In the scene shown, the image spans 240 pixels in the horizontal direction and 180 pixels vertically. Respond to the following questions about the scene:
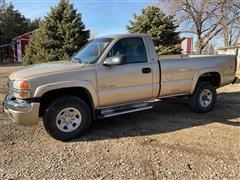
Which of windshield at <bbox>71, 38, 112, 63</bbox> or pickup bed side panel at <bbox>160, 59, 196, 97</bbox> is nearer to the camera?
windshield at <bbox>71, 38, 112, 63</bbox>

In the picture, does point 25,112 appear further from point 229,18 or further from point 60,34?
point 229,18

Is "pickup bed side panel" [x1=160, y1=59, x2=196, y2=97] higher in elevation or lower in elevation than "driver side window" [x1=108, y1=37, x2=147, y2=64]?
lower

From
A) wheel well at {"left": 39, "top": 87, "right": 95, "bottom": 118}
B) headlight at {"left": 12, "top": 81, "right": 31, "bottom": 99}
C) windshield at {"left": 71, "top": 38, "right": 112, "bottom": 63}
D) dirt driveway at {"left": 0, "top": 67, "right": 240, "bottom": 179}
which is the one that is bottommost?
dirt driveway at {"left": 0, "top": 67, "right": 240, "bottom": 179}

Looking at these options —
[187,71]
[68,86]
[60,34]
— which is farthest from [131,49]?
[60,34]

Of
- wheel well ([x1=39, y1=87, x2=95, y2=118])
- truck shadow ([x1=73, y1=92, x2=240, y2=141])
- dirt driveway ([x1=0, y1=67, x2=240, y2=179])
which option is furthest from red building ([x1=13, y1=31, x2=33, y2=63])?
wheel well ([x1=39, y1=87, x2=95, y2=118])

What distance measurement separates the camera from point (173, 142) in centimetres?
515

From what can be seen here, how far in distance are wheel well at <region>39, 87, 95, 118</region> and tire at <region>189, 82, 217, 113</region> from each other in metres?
2.73

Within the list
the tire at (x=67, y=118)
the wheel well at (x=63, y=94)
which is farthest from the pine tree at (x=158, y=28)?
the tire at (x=67, y=118)

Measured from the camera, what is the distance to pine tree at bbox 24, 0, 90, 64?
15.7 m

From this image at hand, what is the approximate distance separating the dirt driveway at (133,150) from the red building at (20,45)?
33469mm

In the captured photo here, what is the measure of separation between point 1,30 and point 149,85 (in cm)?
3954

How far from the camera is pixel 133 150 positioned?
4805 millimetres

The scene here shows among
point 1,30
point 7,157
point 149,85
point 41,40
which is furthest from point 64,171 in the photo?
point 1,30

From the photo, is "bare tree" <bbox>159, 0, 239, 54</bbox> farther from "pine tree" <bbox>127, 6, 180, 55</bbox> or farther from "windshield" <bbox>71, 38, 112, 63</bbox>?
"windshield" <bbox>71, 38, 112, 63</bbox>
